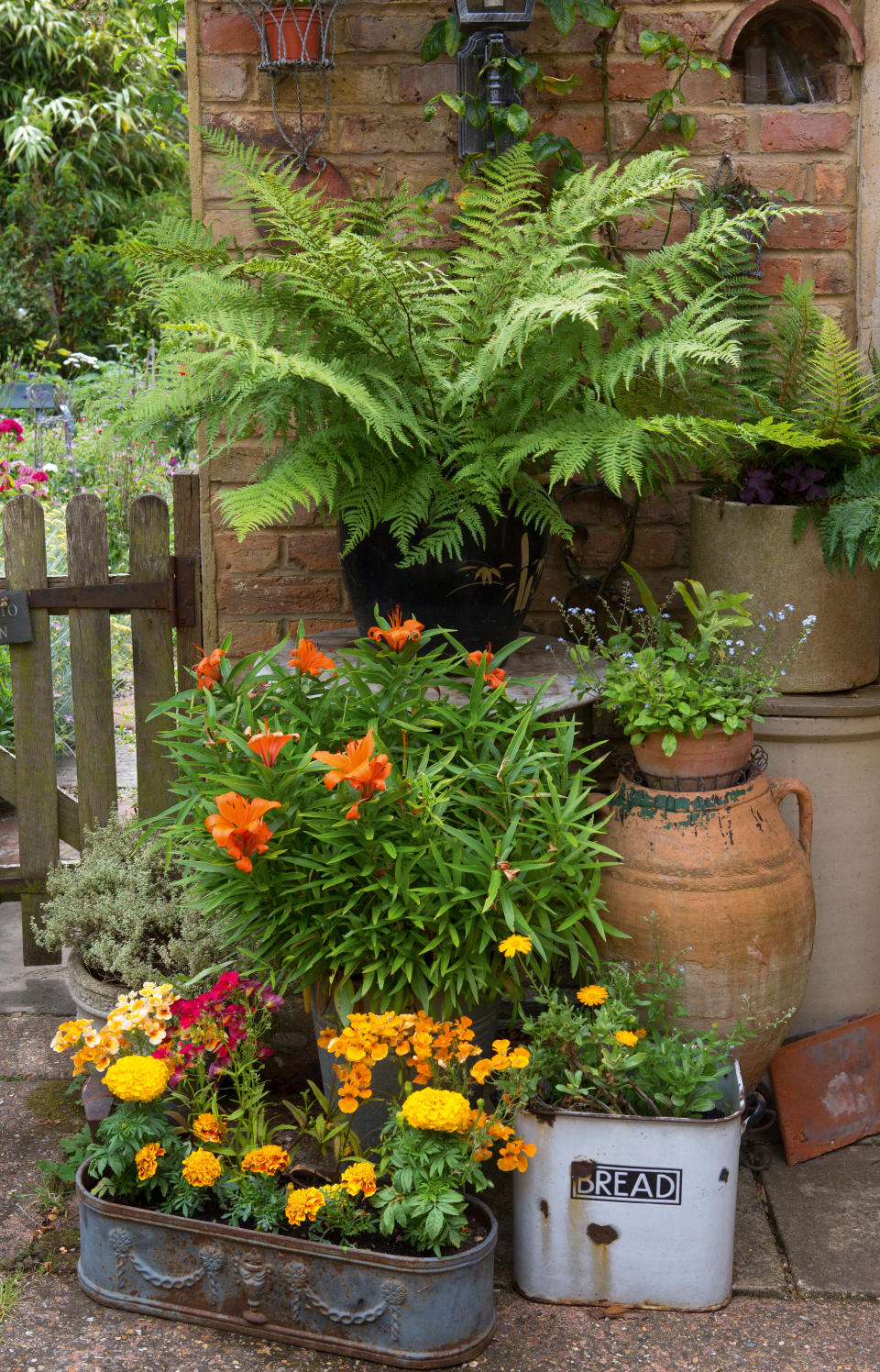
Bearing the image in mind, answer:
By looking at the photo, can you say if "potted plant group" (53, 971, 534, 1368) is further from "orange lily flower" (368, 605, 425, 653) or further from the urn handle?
the urn handle

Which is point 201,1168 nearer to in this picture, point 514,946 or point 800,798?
point 514,946

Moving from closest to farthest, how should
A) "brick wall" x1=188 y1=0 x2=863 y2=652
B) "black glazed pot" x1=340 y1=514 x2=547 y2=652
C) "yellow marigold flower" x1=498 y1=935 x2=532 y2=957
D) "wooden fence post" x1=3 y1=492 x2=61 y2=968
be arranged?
"yellow marigold flower" x1=498 y1=935 x2=532 y2=957
"black glazed pot" x1=340 y1=514 x2=547 y2=652
"brick wall" x1=188 y1=0 x2=863 y2=652
"wooden fence post" x1=3 y1=492 x2=61 y2=968

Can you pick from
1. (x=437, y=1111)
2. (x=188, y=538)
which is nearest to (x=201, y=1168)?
(x=437, y=1111)

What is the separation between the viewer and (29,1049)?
2818mm

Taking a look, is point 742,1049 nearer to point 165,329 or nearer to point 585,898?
point 585,898

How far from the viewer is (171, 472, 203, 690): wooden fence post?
2906 mm

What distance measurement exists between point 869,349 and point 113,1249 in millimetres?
2304

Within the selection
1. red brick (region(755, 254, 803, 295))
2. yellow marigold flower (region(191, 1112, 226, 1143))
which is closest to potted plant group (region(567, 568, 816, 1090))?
yellow marigold flower (region(191, 1112, 226, 1143))

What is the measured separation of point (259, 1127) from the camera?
80.8 inches

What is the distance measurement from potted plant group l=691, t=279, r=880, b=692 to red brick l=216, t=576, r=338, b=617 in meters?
0.87

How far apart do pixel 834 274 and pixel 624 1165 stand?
196 cm

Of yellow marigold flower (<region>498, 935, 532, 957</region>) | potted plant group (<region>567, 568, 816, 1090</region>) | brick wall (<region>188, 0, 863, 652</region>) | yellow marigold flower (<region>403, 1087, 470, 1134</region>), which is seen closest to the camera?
yellow marigold flower (<region>403, 1087, 470, 1134</region>)

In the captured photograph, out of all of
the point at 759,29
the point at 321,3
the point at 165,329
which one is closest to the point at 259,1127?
the point at 165,329

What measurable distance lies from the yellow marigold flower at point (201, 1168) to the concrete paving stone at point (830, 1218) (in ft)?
3.27
